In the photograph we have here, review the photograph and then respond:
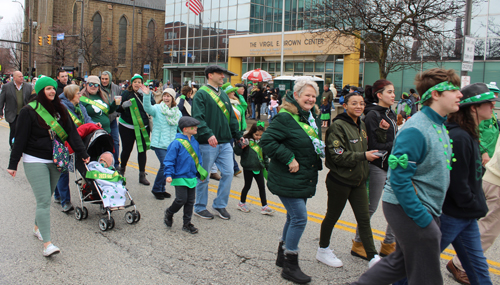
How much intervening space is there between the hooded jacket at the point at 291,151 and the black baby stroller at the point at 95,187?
252 centimetres

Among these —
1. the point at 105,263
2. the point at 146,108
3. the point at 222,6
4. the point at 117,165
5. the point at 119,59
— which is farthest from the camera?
the point at 119,59

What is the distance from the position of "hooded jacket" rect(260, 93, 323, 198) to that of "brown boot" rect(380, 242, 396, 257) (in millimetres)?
1324

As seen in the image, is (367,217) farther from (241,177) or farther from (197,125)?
(241,177)

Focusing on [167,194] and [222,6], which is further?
[222,6]

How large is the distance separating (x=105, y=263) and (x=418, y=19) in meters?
14.0

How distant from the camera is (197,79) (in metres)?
42.1

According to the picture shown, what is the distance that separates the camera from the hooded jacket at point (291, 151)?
3928mm

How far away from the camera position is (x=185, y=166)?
5387mm

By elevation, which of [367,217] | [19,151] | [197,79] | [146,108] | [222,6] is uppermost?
[222,6]

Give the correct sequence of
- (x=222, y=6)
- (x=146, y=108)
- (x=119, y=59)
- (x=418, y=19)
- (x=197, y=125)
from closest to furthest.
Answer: (x=197, y=125)
(x=146, y=108)
(x=418, y=19)
(x=222, y=6)
(x=119, y=59)

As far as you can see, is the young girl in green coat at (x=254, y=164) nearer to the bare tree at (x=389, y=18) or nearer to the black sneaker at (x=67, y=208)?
the black sneaker at (x=67, y=208)

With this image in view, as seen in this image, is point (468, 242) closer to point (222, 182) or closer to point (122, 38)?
point (222, 182)

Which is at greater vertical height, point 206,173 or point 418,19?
point 418,19

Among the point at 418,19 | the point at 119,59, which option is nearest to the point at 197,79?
the point at 119,59
